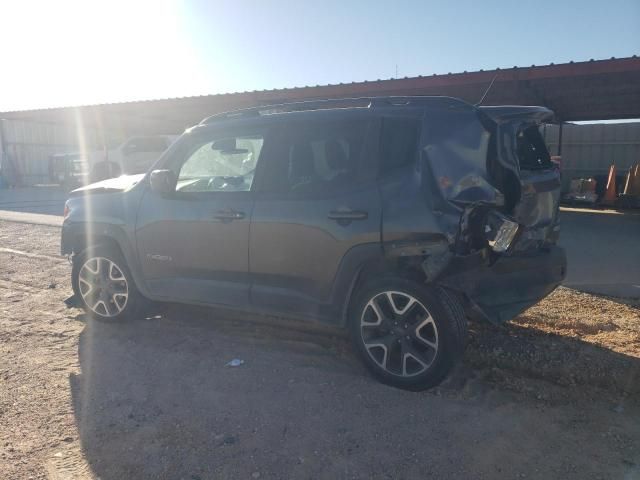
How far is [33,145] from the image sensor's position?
34.2 m

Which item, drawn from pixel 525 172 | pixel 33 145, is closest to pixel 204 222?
pixel 525 172

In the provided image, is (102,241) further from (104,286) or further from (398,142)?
(398,142)

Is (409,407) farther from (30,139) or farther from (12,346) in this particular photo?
(30,139)

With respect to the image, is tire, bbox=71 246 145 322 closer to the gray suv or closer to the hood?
the gray suv

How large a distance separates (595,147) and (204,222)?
21.2 m

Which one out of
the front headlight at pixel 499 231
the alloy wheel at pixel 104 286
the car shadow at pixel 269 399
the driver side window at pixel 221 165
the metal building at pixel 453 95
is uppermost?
the metal building at pixel 453 95

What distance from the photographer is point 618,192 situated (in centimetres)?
1920

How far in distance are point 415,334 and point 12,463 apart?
2.57m

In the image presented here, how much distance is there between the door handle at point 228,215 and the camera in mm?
4387

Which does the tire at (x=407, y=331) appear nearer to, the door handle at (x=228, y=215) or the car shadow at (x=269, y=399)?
the car shadow at (x=269, y=399)

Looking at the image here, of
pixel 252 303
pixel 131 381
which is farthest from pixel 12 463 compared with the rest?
pixel 252 303

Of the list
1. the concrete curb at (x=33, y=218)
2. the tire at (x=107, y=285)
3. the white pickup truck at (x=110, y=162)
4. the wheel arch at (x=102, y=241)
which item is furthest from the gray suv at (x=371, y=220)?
the white pickup truck at (x=110, y=162)

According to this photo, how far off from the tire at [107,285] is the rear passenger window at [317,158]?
179 centimetres

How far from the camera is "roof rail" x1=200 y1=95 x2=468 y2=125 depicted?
13.1 ft
